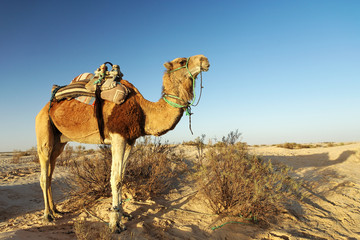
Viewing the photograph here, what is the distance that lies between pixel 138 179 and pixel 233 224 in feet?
9.20

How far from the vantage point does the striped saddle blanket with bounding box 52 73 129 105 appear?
3.99m

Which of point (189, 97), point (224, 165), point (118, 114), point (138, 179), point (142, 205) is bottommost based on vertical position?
point (142, 205)

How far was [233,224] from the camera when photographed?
4422 mm

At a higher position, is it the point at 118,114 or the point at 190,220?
the point at 118,114

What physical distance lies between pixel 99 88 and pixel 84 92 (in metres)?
0.36

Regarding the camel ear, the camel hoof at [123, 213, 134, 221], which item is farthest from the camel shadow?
the camel ear

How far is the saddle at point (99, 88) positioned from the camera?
4.02 meters

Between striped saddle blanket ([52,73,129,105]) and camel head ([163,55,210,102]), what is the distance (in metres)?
0.83

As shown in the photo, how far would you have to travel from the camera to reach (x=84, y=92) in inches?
169

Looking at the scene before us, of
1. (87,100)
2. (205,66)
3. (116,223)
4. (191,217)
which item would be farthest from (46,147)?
(205,66)

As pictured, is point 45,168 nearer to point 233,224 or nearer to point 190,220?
point 190,220

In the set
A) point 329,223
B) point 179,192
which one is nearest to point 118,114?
point 179,192

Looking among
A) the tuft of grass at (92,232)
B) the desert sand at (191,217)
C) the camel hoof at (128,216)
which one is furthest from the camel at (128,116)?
the desert sand at (191,217)

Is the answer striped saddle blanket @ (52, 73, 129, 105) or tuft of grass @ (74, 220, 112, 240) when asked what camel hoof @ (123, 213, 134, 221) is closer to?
tuft of grass @ (74, 220, 112, 240)
